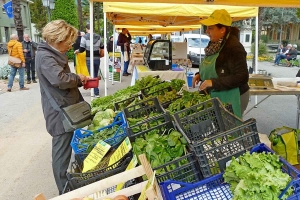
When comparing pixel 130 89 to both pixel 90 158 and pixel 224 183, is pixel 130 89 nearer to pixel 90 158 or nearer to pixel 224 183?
pixel 90 158

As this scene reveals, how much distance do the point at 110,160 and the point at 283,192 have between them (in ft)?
4.25

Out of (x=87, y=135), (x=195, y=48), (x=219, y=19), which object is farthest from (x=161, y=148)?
(x=195, y=48)

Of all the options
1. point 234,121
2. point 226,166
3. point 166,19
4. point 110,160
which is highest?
point 166,19

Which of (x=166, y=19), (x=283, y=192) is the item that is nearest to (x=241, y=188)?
(x=283, y=192)

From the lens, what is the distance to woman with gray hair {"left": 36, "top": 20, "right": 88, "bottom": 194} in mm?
2711

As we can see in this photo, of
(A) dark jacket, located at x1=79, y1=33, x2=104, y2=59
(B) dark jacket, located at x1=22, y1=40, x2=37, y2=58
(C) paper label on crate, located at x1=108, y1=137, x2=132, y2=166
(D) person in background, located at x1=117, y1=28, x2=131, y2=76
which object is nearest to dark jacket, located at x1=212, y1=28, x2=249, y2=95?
(C) paper label on crate, located at x1=108, y1=137, x2=132, y2=166

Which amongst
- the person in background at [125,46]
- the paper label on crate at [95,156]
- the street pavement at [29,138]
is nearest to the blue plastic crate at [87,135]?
the paper label on crate at [95,156]

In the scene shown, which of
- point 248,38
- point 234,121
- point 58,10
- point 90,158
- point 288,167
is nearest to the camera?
point 288,167

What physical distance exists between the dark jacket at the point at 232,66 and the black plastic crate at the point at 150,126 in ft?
2.87

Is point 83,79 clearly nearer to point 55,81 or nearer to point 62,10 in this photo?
point 55,81

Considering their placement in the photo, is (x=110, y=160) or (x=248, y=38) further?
(x=248, y=38)

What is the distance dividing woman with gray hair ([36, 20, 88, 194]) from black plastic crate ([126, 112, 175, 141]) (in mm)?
807

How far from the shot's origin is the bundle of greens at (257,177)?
1473mm

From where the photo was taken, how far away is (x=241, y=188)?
1.52 meters
